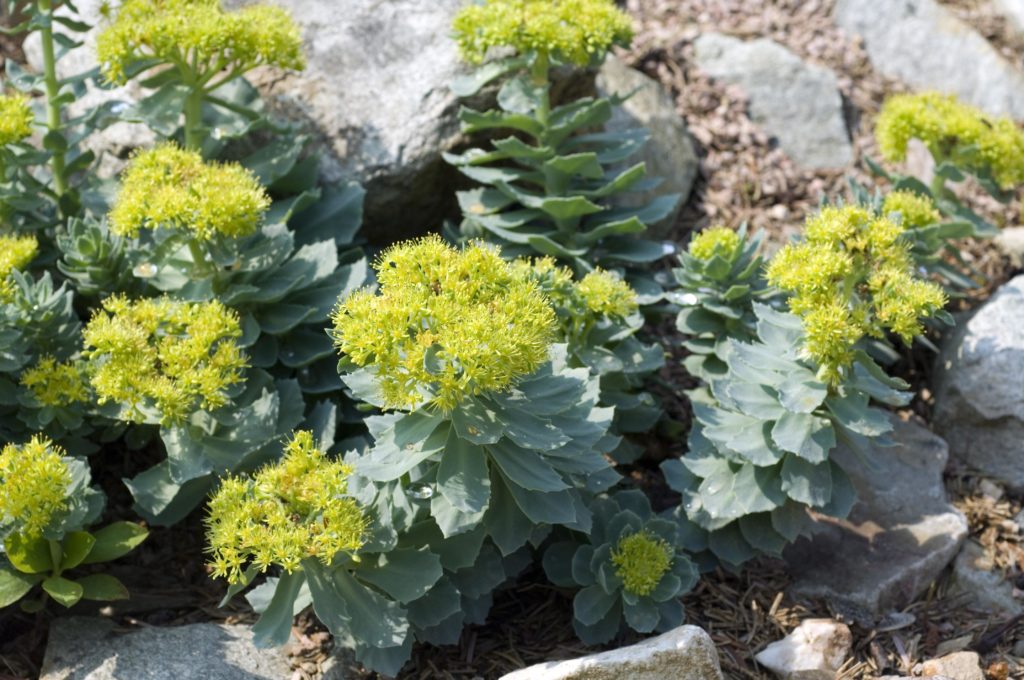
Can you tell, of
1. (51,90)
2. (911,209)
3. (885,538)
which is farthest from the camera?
(911,209)

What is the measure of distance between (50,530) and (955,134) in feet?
13.9

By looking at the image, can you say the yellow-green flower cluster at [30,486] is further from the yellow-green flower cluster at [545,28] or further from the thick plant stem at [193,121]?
the yellow-green flower cluster at [545,28]

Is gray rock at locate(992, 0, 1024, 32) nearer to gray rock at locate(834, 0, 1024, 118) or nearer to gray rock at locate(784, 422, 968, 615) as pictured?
gray rock at locate(834, 0, 1024, 118)

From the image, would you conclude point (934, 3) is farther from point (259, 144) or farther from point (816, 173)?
point (259, 144)

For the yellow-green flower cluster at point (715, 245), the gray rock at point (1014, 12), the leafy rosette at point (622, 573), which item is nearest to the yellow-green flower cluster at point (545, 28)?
the yellow-green flower cluster at point (715, 245)

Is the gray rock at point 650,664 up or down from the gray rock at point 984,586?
up

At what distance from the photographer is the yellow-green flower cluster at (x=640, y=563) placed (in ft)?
12.0

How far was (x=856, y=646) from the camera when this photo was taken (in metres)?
3.95

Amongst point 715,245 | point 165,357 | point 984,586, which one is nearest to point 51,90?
point 165,357

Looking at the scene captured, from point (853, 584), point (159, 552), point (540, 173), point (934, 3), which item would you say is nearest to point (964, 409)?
point (853, 584)

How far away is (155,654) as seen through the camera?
367 centimetres

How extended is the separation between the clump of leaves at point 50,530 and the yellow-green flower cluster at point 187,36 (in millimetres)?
1558

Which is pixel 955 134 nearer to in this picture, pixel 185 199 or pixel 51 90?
pixel 185 199

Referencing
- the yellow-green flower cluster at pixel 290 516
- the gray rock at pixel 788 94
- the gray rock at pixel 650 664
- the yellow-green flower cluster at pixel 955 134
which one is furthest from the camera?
the gray rock at pixel 788 94
